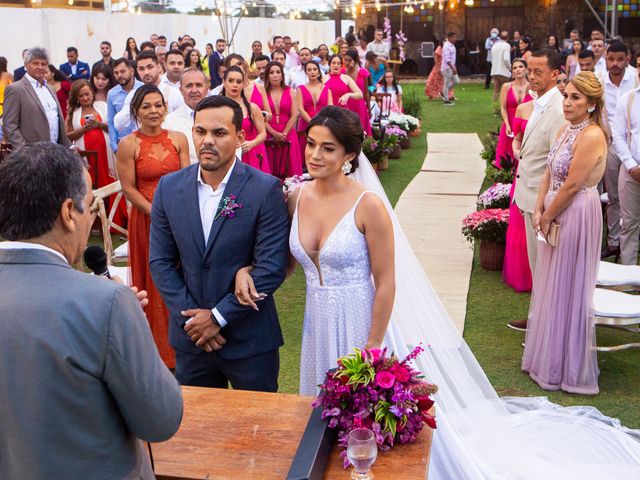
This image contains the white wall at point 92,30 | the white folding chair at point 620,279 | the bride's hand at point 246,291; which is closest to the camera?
the bride's hand at point 246,291

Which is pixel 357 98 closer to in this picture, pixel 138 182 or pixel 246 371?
pixel 138 182

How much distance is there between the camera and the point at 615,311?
5.02 meters

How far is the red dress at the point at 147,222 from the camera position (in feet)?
17.5

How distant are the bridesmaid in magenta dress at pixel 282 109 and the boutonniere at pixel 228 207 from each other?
7.19 meters

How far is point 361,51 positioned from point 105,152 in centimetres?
1457

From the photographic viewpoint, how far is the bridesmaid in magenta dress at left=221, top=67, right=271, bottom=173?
8031mm

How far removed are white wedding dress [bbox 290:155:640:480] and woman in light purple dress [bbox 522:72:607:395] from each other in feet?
1.38

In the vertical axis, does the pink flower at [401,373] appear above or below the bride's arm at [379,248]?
below

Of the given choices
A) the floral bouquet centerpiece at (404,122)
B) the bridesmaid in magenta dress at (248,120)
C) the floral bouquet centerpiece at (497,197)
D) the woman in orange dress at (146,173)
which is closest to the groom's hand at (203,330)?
the woman in orange dress at (146,173)

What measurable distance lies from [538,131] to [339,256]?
278cm

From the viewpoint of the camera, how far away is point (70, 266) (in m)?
2.03

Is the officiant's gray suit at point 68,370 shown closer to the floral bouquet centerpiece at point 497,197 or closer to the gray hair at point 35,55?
the floral bouquet centerpiece at point 497,197

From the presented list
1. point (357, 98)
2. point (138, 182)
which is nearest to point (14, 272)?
point (138, 182)

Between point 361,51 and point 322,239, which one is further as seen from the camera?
point 361,51
